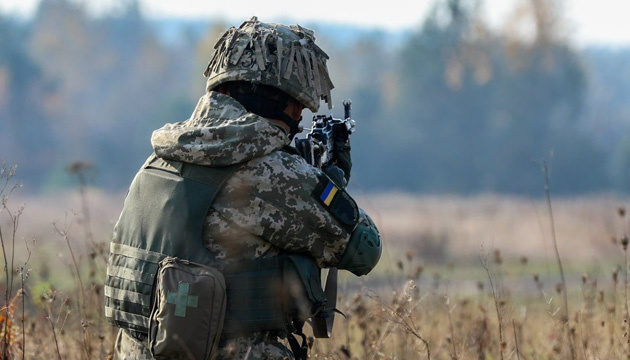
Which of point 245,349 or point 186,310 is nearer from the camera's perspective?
point 186,310

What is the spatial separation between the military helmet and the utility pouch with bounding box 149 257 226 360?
32.0 inches

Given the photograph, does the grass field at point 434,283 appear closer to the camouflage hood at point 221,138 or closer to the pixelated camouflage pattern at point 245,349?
the pixelated camouflage pattern at point 245,349

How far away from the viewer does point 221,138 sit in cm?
363

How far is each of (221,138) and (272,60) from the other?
1.47 feet

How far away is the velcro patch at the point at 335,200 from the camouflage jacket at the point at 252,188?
0.02 m

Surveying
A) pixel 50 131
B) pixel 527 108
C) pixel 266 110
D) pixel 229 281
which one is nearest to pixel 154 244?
pixel 229 281

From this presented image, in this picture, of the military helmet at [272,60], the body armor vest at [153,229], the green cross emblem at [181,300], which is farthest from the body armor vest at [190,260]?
the military helmet at [272,60]

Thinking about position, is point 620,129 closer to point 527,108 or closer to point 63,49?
point 527,108

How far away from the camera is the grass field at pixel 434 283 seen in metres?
4.96

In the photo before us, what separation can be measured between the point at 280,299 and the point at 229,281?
0.73 feet

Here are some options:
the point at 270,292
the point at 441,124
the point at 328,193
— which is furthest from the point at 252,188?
the point at 441,124

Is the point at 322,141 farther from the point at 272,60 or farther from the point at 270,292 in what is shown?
the point at 270,292

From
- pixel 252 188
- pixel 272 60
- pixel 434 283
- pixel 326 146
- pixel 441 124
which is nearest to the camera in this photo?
pixel 252 188

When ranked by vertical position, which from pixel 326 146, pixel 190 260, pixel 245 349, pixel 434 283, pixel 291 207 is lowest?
pixel 245 349
